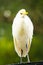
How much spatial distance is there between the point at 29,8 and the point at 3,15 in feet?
0.71

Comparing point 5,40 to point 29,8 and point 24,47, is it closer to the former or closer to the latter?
point 29,8

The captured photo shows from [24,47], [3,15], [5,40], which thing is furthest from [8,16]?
[24,47]

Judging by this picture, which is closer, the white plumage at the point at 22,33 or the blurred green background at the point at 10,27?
the white plumage at the point at 22,33

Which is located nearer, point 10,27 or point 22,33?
point 22,33

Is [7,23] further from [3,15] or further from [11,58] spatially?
[11,58]

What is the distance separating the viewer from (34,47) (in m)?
2.46

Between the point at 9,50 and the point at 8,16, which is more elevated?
the point at 8,16

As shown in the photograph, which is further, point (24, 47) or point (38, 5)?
point (38, 5)

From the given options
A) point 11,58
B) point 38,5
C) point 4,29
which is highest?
point 38,5

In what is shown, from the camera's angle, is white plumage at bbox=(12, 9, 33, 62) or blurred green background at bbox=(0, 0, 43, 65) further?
blurred green background at bbox=(0, 0, 43, 65)

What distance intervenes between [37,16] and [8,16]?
0.77 ft

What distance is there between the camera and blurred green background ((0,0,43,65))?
2.42 metres

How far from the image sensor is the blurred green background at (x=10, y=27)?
7.93ft

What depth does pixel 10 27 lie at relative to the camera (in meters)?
2.39
